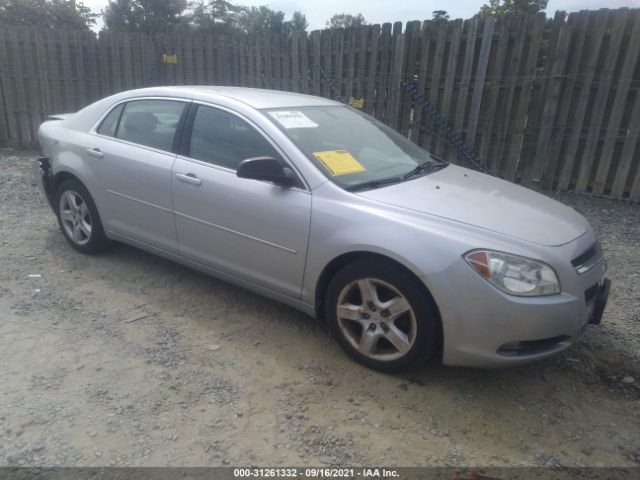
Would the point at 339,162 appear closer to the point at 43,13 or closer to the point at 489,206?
the point at 489,206

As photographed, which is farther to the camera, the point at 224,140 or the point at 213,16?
the point at 213,16

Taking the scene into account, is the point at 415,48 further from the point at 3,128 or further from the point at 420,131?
the point at 3,128

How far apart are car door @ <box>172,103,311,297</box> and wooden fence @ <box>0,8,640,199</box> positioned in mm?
4337

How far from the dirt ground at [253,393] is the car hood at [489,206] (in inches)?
36.3

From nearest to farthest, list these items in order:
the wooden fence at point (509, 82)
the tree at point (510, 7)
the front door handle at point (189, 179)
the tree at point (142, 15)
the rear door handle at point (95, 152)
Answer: the front door handle at point (189, 179), the rear door handle at point (95, 152), the wooden fence at point (509, 82), the tree at point (510, 7), the tree at point (142, 15)

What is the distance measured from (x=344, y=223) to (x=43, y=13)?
42.7 metres

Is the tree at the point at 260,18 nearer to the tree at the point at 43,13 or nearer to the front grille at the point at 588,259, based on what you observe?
the tree at the point at 43,13

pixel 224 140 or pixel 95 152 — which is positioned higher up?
pixel 224 140

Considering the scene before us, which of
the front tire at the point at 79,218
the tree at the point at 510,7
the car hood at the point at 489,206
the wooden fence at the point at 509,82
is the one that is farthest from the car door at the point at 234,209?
Answer: the tree at the point at 510,7

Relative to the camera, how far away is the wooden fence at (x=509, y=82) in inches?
239

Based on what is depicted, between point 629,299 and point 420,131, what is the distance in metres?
4.06

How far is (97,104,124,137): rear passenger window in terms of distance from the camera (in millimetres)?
4320

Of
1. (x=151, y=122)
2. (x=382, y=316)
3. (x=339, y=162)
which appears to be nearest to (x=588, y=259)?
(x=382, y=316)

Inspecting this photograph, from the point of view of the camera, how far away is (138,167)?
393cm
